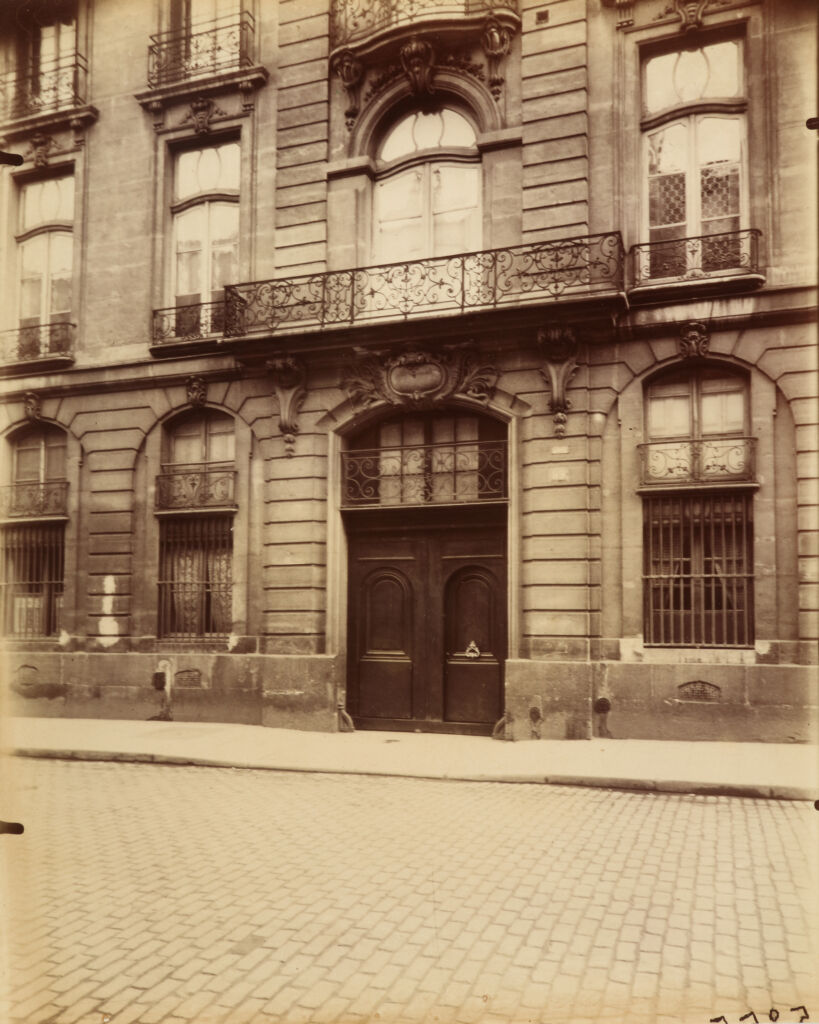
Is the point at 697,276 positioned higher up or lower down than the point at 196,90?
lower down

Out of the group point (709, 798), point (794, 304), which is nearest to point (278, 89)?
point (794, 304)

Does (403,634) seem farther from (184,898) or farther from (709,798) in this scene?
(184,898)

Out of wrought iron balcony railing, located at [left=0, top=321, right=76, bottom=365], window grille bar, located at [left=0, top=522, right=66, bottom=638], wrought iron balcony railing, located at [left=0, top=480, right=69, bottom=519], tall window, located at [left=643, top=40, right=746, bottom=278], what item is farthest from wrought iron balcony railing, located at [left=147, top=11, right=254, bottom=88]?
window grille bar, located at [left=0, top=522, right=66, bottom=638]

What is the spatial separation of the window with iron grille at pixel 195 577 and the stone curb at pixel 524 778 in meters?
3.31

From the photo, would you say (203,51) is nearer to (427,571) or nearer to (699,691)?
(427,571)

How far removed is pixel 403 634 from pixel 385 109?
317 inches

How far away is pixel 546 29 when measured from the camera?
12.5 m

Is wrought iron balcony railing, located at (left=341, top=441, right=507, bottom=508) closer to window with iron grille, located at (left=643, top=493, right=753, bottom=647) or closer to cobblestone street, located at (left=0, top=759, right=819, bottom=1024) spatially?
window with iron grille, located at (left=643, top=493, right=753, bottom=647)

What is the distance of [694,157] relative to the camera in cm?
1239

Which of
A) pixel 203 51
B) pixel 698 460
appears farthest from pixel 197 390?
pixel 698 460

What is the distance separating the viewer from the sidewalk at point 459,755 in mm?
9031

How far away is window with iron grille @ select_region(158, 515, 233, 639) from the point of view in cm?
1396

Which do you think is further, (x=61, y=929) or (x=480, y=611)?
(x=480, y=611)

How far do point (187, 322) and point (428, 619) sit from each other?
6295 mm
